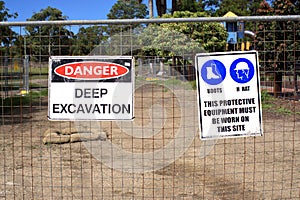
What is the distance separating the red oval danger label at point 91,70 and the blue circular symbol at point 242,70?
41.3 inches

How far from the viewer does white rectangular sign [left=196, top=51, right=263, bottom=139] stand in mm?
3791

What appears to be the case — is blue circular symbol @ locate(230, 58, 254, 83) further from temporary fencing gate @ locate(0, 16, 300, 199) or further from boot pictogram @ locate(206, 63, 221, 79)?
temporary fencing gate @ locate(0, 16, 300, 199)

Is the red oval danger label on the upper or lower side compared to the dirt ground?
upper

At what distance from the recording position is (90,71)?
3.77 metres

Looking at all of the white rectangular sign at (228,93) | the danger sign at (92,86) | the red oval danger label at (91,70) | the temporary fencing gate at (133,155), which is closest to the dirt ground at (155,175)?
the temporary fencing gate at (133,155)

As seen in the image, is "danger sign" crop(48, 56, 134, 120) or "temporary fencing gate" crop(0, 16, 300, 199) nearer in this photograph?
"danger sign" crop(48, 56, 134, 120)

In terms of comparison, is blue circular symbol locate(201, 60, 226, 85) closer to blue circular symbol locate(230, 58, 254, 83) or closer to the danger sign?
blue circular symbol locate(230, 58, 254, 83)

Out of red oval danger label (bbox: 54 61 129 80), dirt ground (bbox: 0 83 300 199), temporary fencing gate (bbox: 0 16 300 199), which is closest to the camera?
red oval danger label (bbox: 54 61 129 80)

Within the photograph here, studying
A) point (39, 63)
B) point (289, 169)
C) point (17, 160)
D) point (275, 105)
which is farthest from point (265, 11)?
point (39, 63)

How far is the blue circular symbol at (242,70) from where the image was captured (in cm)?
380

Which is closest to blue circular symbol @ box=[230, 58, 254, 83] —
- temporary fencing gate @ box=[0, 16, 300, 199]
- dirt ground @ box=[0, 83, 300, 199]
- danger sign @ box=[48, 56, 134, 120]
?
temporary fencing gate @ box=[0, 16, 300, 199]

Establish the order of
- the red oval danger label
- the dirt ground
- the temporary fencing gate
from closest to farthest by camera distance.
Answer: the red oval danger label
the temporary fencing gate
the dirt ground

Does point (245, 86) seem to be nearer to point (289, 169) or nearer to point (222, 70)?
point (222, 70)

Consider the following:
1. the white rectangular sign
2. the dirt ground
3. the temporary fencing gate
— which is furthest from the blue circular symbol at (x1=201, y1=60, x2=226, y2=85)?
the dirt ground
